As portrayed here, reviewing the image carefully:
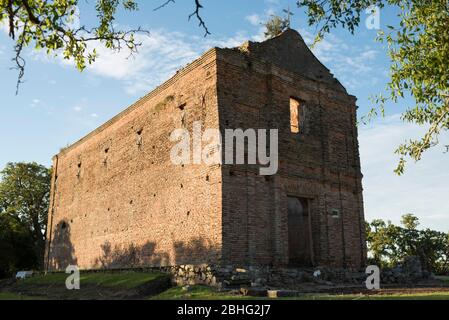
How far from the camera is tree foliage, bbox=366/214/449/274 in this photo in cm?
4209

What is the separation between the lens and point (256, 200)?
14195 millimetres

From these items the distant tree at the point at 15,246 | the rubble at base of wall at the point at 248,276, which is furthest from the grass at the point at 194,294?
the distant tree at the point at 15,246

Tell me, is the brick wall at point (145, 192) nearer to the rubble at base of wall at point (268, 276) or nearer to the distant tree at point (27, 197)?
the rubble at base of wall at point (268, 276)

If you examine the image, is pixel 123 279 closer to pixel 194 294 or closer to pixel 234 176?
pixel 194 294

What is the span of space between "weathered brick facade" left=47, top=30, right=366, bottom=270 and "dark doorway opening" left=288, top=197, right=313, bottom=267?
21 centimetres

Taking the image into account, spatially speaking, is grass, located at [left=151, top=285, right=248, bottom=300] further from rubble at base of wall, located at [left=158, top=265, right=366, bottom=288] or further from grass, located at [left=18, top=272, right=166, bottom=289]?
grass, located at [left=18, top=272, right=166, bottom=289]

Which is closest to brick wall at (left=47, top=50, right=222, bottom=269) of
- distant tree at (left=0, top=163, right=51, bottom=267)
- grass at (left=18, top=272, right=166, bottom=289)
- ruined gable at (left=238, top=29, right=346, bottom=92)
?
grass at (left=18, top=272, right=166, bottom=289)

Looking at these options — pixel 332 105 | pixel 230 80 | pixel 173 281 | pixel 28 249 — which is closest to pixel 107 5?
pixel 230 80

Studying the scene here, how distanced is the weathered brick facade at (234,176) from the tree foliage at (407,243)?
27994 mm

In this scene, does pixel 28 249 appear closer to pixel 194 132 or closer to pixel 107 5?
pixel 194 132

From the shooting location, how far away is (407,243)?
142 feet

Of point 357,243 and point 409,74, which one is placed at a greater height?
point 409,74

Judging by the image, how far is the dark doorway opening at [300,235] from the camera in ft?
52.3

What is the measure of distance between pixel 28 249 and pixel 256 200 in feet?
89.6
